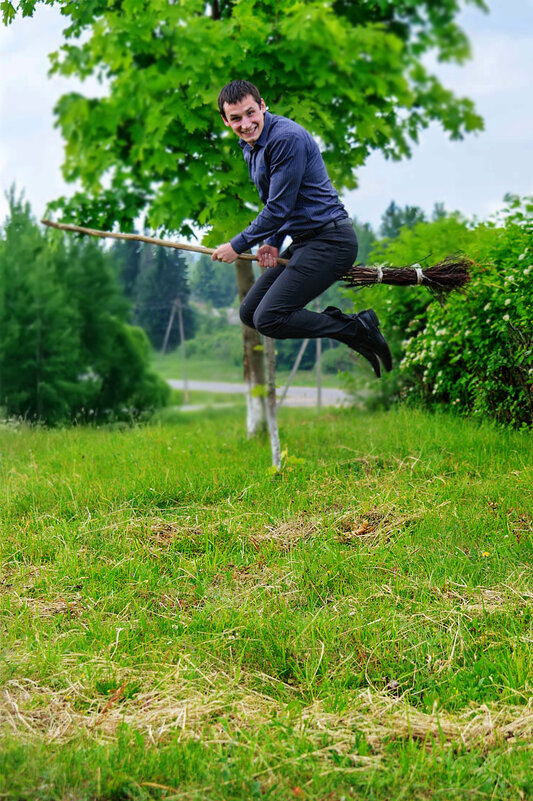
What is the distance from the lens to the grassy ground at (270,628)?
6.63ft

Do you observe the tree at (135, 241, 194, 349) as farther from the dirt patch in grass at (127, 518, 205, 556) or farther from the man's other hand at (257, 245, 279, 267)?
the dirt patch in grass at (127, 518, 205, 556)

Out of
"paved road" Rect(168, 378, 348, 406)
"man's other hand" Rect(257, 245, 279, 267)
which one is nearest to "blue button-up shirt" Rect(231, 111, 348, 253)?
"man's other hand" Rect(257, 245, 279, 267)

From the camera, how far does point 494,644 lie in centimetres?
270

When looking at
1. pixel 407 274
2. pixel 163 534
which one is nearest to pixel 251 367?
pixel 407 274

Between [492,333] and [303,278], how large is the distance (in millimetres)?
2266

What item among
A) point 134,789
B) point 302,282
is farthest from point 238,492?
point 134,789

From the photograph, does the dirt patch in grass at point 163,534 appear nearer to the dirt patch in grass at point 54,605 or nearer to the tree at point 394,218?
the dirt patch in grass at point 54,605

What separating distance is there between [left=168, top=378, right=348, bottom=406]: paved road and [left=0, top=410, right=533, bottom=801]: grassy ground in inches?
152

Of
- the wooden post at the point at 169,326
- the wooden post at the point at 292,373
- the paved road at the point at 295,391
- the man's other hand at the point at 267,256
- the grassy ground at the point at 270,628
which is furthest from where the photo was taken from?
the wooden post at the point at 169,326

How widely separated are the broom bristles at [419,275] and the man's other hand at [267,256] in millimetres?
430

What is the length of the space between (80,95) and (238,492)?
3.75 metres

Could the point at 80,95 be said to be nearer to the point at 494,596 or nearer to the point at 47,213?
the point at 47,213

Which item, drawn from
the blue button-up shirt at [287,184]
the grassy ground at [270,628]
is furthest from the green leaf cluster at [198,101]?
the grassy ground at [270,628]

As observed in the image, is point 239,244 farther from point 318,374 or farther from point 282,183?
point 318,374
